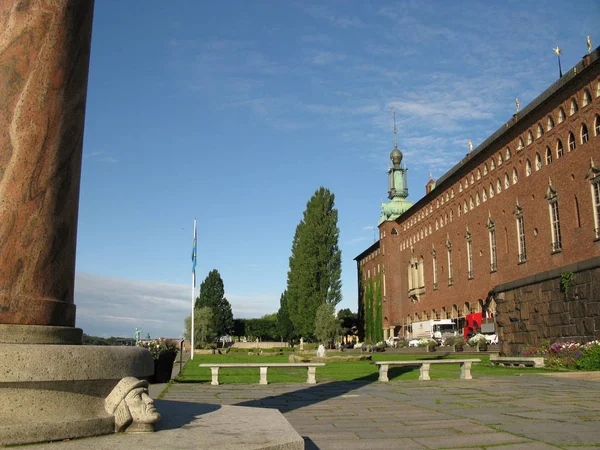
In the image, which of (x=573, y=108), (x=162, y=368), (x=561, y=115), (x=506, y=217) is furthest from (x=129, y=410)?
(x=506, y=217)

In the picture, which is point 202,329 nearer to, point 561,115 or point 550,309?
point 561,115

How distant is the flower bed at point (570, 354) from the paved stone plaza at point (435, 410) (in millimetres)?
1215

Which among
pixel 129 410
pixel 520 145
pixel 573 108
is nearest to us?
pixel 129 410

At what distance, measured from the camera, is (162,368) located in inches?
568

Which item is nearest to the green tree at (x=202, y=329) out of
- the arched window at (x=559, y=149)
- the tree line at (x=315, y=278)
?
the tree line at (x=315, y=278)

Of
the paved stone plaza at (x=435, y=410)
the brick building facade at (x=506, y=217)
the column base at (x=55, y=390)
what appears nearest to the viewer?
the column base at (x=55, y=390)

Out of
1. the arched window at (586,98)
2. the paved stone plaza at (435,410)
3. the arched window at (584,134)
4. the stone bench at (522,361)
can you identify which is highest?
Result: the arched window at (586,98)

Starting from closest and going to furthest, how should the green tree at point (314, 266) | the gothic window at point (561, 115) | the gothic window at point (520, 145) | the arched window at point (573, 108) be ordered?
the arched window at point (573, 108) → the gothic window at point (561, 115) → the gothic window at point (520, 145) → the green tree at point (314, 266)

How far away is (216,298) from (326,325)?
3656 centimetres

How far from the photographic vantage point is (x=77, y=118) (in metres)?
4.41

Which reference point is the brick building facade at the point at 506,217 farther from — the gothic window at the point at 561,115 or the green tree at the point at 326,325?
the green tree at the point at 326,325

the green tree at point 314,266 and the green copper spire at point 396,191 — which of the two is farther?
the green copper spire at point 396,191

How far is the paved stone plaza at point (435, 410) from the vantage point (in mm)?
5766

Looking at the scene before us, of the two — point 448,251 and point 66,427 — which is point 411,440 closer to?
point 66,427
